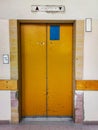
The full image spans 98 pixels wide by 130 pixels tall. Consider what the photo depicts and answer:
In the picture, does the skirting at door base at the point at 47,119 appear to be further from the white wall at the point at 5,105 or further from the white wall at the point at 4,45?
the white wall at the point at 4,45

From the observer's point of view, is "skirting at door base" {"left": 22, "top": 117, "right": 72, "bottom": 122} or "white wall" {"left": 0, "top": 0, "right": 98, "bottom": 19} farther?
"skirting at door base" {"left": 22, "top": 117, "right": 72, "bottom": 122}

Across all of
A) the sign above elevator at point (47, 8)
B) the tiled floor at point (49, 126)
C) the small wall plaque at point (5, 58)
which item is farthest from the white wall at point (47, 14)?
the tiled floor at point (49, 126)

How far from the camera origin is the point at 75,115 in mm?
4773

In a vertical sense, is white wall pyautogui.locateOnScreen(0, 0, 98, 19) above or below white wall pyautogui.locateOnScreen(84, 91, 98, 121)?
above

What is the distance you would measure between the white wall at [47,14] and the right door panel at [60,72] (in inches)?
15.6

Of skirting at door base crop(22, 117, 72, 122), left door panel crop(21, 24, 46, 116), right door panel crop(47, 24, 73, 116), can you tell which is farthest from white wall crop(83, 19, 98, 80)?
skirting at door base crop(22, 117, 72, 122)

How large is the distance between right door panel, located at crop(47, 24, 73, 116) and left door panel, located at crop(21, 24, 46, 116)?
0.12 metres

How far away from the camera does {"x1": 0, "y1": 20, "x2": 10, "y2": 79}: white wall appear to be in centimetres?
459

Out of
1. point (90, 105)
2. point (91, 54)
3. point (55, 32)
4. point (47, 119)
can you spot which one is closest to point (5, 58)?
point (55, 32)

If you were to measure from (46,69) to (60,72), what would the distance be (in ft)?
0.97

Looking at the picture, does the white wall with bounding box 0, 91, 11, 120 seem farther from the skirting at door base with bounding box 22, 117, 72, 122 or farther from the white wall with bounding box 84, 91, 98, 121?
the white wall with bounding box 84, 91, 98, 121

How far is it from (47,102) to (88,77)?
3.43 feet

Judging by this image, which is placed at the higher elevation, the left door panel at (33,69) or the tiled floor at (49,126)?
the left door panel at (33,69)

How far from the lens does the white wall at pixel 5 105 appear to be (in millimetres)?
4703
